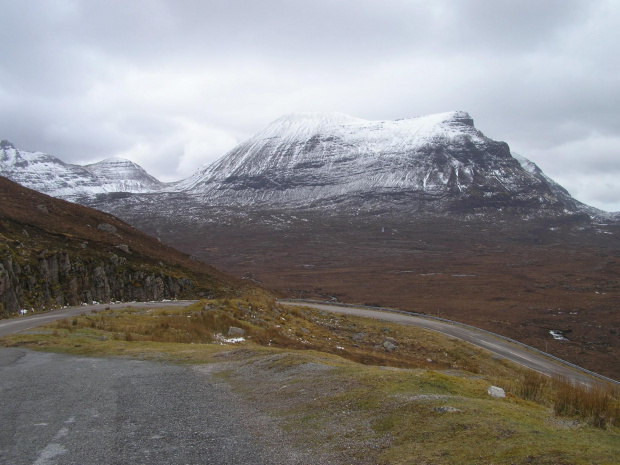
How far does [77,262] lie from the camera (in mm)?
32750

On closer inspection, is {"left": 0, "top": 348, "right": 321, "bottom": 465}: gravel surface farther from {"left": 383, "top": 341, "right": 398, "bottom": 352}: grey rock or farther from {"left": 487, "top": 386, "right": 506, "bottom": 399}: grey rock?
{"left": 383, "top": 341, "right": 398, "bottom": 352}: grey rock

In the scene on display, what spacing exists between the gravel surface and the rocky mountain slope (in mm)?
18969

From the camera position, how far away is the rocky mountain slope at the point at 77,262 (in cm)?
2867

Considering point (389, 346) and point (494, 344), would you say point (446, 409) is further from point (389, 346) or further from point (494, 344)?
point (494, 344)

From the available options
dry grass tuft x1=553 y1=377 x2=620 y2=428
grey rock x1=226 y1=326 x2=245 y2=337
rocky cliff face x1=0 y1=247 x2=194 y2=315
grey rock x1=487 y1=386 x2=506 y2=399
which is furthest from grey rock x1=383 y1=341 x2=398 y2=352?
dry grass tuft x1=553 y1=377 x2=620 y2=428

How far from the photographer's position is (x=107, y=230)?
45.3 m

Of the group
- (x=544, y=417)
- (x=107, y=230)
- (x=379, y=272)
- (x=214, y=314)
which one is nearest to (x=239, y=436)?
(x=544, y=417)

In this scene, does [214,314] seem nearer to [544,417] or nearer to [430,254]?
[544,417]

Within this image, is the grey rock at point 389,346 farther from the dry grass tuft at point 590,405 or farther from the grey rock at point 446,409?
the grey rock at point 446,409

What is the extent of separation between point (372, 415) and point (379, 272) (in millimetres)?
99690

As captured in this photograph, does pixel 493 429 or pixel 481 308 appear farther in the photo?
pixel 481 308

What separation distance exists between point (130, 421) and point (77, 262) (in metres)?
28.7

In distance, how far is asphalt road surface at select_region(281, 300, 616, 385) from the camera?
104 feet

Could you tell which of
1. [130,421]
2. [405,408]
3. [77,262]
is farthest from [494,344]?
[130,421]
